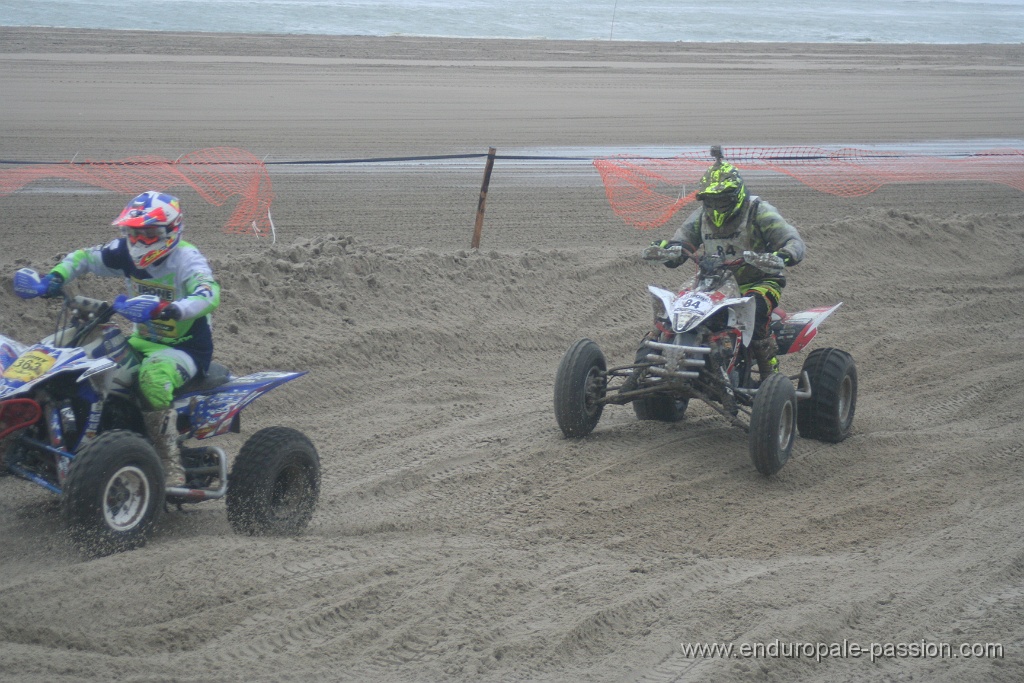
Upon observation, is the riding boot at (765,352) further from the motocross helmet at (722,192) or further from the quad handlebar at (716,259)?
the motocross helmet at (722,192)

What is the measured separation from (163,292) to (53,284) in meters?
0.56

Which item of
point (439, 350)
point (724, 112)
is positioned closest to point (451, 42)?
point (724, 112)

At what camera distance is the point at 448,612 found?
14.6 ft

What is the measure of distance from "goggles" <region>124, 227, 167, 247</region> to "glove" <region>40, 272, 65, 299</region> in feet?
1.36

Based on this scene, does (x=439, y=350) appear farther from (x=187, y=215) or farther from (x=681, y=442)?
(x=187, y=215)

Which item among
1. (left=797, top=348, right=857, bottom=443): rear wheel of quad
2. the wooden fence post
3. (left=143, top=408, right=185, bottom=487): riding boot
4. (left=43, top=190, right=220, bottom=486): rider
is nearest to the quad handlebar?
(left=797, top=348, right=857, bottom=443): rear wheel of quad

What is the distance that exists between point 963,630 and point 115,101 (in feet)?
60.7

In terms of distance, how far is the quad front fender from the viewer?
17.5ft

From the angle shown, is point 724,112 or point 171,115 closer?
point 171,115

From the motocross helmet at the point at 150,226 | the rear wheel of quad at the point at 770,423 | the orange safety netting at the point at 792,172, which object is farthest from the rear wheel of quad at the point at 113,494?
the orange safety netting at the point at 792,172

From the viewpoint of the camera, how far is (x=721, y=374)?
21.9 ft

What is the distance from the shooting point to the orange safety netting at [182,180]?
480 inches

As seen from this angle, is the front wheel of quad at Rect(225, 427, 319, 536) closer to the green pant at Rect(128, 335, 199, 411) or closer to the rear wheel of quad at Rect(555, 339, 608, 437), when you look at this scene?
the green pant at Rect(128, 335, 199, 411)

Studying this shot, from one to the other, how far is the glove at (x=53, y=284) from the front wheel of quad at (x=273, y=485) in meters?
1.27
